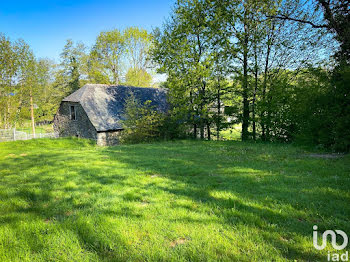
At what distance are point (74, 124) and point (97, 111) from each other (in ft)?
15.2

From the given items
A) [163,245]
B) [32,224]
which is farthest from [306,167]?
[32,224]

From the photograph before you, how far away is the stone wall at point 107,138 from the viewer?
24969 mm

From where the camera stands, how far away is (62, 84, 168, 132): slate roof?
25.9 m

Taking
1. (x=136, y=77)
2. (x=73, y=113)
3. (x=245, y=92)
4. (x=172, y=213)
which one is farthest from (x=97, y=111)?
(x=172, y=213)

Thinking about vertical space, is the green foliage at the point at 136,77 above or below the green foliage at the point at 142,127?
above

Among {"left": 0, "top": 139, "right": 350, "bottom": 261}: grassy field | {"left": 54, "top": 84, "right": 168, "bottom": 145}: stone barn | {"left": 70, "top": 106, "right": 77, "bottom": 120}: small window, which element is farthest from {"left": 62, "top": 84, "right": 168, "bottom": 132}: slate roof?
{"left": 0, "top": 139, "right": 350, "bottom": 261}: grassy field

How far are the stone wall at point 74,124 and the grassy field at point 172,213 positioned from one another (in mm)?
20620

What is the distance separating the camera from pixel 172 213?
11.9 feet

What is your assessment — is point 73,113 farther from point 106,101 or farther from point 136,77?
point 136,77

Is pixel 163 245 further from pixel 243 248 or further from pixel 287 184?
pixel 287 184

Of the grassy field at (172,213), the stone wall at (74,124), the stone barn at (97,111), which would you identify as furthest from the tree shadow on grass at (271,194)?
the stone wall at (74,124)
